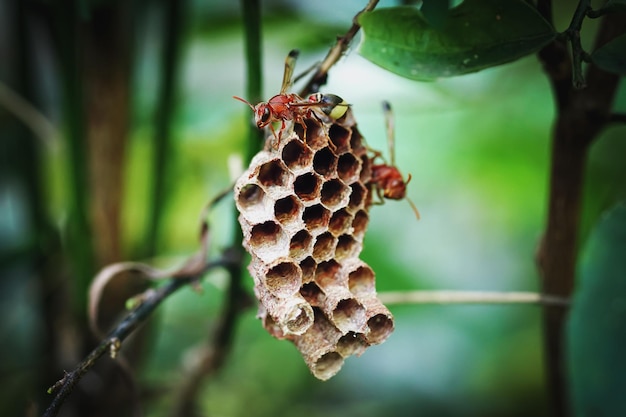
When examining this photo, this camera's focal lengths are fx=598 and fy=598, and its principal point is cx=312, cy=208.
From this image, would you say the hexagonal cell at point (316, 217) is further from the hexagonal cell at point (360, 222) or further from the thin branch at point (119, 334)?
the thin branch at point (119, 334)

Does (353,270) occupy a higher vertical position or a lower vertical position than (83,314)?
higher

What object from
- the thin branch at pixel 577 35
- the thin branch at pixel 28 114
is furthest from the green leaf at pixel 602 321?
the thin branch at pixel 28 114

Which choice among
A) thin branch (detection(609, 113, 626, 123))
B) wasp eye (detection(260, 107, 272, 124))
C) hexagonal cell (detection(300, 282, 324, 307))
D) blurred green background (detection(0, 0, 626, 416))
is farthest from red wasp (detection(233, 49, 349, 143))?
blurred green background (detection(0, 0, 626, 416))

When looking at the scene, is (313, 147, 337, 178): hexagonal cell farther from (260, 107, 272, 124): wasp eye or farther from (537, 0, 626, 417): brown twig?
(537, 0, 626, 417): brown twig

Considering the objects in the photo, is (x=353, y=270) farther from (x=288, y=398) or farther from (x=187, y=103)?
(x=187, y=103)

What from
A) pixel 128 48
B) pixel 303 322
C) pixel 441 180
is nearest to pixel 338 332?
pixel 303 322

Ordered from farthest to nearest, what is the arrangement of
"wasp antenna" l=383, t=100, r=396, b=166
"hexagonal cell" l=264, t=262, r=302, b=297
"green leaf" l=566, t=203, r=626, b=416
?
"green leaf" l=566, t=203, r=626, b=416, "wasp antenna" l=383, t=100, r=396, b=166, "hexagonal cell" l=264, t=262, r=302, b=297
